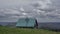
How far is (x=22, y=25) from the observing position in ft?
126

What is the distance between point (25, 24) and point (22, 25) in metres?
0.74

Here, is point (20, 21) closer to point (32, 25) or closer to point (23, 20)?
point (23, 20)

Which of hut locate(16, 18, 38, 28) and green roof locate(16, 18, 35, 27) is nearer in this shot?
hut locate(16, 18, 38, 28)

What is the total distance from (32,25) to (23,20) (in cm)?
304

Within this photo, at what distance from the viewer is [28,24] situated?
1519 inches

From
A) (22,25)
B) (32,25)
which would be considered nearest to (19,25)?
(22,25)

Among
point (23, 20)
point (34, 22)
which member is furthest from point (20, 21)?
point (34, 22)

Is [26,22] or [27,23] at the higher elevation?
[26,22]

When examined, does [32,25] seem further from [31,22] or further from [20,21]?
[20,21]

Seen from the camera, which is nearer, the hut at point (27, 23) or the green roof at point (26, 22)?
the hut at point (27, 23)

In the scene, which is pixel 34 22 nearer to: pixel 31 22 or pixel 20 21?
pixel 31 22

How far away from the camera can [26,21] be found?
3931cm

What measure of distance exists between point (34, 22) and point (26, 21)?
6.66 feet

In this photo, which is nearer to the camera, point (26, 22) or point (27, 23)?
point (27, 23)
